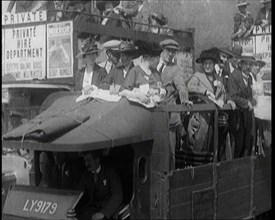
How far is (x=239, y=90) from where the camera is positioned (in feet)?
11.8

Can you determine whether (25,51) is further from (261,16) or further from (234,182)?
(261,16)

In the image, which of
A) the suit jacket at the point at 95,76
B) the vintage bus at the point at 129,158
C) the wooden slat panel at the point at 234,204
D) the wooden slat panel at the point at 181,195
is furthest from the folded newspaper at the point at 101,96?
the wooden slat panel at the point at 234,204

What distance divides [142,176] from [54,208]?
537 mm

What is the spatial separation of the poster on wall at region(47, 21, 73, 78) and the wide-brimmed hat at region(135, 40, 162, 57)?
517 millimetres

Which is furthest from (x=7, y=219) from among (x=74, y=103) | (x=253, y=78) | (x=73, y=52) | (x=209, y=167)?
(x=253, y=78)

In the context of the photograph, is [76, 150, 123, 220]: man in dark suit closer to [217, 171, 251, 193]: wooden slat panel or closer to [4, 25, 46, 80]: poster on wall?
[4, 25, 46, 80]: poster on wall

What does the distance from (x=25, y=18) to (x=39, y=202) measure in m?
0.99

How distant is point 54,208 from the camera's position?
2.54 m

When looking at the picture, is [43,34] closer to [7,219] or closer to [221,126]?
[7,219]

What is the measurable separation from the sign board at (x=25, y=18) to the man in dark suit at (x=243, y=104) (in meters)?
1.56

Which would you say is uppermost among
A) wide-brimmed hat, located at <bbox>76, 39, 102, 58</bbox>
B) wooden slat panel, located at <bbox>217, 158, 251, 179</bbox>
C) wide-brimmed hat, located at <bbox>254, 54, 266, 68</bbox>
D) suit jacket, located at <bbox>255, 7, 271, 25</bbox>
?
suit jacket, located at <bbox>255, 7, 271, 25</bbox>

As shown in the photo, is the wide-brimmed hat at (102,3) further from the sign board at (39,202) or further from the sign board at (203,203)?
the sign board at (203,203)

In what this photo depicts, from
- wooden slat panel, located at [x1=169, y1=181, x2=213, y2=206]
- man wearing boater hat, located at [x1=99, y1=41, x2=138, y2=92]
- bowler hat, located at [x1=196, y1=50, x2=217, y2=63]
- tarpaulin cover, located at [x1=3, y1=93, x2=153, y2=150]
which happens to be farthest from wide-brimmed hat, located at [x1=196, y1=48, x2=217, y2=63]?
wooden slat panel, located at [x1=169, y1=181, x2=213, y2=206]

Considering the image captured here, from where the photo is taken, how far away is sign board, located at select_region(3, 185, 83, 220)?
2.52 m
